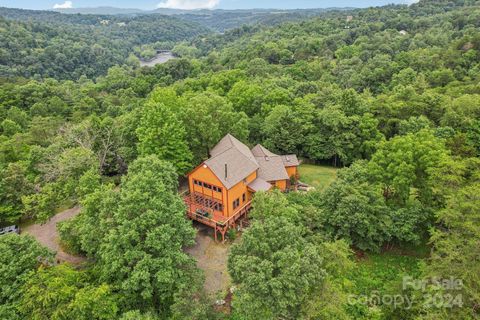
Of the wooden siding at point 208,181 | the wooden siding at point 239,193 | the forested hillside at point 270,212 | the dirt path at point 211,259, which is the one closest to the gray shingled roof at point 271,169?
the wooden siding at point 239,193

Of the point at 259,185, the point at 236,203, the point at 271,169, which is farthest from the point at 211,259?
the point at 271,169

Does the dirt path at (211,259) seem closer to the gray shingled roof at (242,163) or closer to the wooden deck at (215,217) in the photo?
the wooden deck at (215,217)

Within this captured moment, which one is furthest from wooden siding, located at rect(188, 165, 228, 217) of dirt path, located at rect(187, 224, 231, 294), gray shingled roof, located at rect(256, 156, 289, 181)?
gray shingled roof, located at rect(256, 156, 289, 181)

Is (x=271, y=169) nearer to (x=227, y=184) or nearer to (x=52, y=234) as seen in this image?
(x=227, y=184)

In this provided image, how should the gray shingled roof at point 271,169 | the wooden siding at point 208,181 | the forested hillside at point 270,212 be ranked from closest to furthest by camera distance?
the forested hillside at point 270,212, the wooden siding at point 208,181, the gray shingled roof at point 271,169

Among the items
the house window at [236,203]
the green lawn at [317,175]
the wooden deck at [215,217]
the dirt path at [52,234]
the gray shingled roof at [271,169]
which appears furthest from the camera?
the green lawn at [317,175]

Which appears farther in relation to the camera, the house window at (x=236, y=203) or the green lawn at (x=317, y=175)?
the green lawn at (x=317, y=175)

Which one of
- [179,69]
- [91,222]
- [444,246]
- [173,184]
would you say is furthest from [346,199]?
[179,69]
